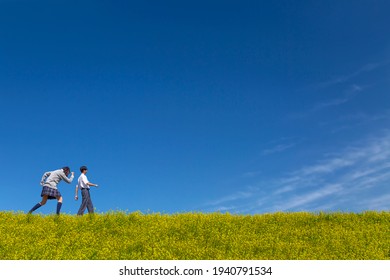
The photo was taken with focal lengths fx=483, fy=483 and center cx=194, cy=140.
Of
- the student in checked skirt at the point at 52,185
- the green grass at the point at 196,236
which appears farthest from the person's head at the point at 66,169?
the green grass at the point at 196,236

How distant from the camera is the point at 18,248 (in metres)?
15.8

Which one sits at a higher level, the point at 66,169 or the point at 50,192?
the point at 66,169

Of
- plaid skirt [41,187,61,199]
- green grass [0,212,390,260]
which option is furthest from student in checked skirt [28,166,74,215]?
green grass [0,212,390,260]

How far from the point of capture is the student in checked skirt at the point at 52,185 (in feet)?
77.8

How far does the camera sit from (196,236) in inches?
725

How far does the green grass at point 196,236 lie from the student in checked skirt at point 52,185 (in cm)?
150

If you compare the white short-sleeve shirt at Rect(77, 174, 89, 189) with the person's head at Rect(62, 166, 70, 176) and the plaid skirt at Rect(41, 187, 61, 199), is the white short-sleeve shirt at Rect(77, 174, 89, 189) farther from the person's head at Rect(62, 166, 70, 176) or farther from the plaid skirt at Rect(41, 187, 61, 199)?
the plaid skirt at Rect(41, 187, 61, 199)

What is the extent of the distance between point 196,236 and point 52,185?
9.05 metres

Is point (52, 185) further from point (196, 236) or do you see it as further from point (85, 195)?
point (196, 236)

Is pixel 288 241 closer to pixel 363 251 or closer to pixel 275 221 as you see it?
pixel 363 251

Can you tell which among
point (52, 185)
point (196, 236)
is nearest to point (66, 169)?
point (52, 185)
